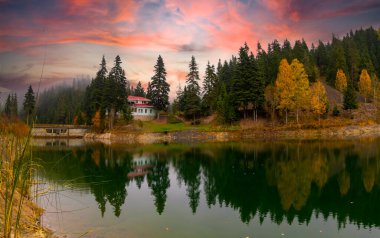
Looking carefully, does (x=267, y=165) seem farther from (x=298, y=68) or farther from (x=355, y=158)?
(x=298, y=68)

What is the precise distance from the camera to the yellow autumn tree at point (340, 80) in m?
76.9

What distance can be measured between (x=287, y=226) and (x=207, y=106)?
209 ft

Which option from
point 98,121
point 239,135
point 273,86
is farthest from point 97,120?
point 273,86

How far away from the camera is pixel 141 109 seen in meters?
77.8

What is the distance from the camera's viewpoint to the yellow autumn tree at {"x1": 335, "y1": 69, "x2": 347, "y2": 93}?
76.9 metres

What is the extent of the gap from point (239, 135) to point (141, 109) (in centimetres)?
3080

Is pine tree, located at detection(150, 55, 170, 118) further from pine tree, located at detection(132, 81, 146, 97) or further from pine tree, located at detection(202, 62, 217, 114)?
pine tree, located at detection(132, 81, 146, 97)

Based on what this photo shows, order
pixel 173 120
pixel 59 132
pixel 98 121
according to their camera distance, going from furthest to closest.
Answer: pixel 59 132
pixel 173 120
pixel 98 121

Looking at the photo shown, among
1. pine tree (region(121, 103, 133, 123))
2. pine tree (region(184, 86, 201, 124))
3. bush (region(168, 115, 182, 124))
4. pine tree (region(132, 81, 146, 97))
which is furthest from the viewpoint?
pine tree (region(132, 81, 146, 97))

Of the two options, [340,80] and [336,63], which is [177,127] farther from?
[336,63]

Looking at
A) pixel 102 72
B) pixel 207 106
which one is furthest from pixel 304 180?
pixel 102 72

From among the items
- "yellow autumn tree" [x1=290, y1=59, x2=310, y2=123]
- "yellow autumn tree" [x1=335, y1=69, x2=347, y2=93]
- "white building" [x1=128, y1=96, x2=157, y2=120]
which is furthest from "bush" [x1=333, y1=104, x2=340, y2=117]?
"white building" [x1=128, y1=96, x2=157, y2=120]

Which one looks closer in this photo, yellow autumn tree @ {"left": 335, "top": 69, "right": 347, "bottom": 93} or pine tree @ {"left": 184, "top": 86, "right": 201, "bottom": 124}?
pine tree @ {"left": 184, "top": 86, "right": 201, "bottom": 124}

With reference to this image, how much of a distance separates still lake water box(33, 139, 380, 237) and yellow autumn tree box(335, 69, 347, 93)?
58.7 m
